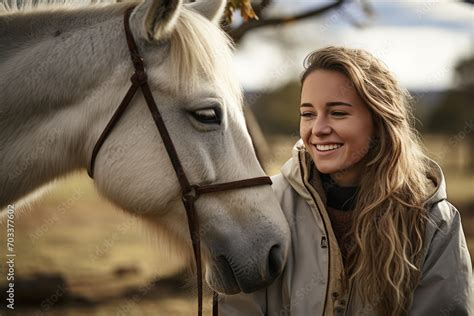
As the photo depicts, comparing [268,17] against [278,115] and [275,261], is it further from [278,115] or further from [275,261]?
[278,115]

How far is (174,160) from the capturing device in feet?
8.31

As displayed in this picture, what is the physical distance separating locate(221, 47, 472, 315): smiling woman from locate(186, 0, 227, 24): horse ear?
0.55 meters

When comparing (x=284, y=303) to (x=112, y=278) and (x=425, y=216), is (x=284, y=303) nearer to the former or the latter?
(x=425, y=216)

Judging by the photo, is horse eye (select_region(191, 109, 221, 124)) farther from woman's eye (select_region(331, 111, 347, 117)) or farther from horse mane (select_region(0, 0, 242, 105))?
woman's eye (select_region(331, 111, 347, 117))

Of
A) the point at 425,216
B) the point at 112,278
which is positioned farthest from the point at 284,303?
the point at 112,278

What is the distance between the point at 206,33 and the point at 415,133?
116cm

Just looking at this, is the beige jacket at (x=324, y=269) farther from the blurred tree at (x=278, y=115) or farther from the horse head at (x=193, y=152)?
the blurred tree at (x=278, y=115)

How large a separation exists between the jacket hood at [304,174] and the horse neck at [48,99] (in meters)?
0.93

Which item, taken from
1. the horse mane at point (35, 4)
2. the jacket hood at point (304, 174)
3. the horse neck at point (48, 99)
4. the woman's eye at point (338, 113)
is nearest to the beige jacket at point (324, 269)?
the jacket hood at point (304, 174)

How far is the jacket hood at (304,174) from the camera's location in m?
2.47

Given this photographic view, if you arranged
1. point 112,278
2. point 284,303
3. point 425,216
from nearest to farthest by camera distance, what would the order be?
point 425,216, point 284,303, point 112,278

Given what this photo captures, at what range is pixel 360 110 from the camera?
8.21ft

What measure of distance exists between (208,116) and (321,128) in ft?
1.67

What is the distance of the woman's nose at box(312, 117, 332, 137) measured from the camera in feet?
8.08
